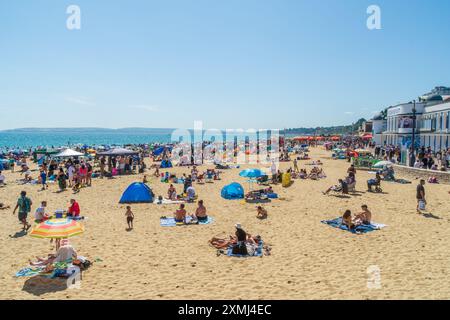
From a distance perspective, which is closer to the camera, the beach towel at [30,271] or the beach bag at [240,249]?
the beach towel at [30,271]

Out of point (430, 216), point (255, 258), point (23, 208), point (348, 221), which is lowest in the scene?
point (255, 258)

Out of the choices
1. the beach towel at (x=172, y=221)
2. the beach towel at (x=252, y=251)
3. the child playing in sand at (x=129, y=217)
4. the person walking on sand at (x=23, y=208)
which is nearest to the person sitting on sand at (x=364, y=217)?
the beach towel at (x=252, y=251)

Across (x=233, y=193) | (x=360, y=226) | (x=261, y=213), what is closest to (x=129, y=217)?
(x=261, y=213)

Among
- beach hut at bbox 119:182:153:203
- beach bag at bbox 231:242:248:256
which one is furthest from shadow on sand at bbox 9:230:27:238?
beach bag at bbox 231:242:248:256

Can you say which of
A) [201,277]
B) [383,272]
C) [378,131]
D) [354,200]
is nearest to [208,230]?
[201,277]

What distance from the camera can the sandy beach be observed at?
6.33m

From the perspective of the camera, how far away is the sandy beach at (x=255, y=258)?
6.33 metres

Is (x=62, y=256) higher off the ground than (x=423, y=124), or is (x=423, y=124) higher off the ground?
(x=423, y=124)

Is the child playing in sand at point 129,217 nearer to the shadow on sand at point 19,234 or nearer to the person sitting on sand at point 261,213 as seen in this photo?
the shadow on sand at point 19,234

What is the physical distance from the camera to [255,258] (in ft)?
26.5

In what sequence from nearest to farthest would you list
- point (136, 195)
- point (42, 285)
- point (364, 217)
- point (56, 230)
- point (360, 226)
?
point (42, 285) → point (56, 230) → point (360, 226) → point (364, 217) → point (136, 195)

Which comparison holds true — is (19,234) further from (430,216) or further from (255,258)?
(430,216)

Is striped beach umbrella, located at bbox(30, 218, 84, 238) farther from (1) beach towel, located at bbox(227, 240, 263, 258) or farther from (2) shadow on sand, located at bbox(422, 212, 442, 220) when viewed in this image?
(2) shadow on sand, located at bbox(422, 212, 442, 220)
